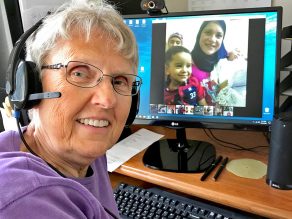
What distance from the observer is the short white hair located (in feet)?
2.12

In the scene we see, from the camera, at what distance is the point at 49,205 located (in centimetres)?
47

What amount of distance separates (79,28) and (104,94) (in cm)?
14

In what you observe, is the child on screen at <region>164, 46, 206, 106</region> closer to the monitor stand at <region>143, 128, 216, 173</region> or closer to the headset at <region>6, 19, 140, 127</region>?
the monitor stand at <region>143, 128, 216, 173</region>

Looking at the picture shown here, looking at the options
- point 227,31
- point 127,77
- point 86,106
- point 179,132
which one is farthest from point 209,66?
point 86,106

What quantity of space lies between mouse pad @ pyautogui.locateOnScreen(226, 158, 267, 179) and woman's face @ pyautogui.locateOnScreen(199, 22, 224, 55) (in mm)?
343

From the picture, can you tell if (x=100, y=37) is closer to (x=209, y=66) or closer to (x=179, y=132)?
(x=209, y=66)

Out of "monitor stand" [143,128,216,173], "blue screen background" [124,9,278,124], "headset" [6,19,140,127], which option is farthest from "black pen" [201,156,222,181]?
"headset" [6,19,140,127]

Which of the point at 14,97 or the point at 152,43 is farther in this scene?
the point at 152,43

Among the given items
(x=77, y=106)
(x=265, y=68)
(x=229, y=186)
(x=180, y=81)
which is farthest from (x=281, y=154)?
(x=77, y=106)

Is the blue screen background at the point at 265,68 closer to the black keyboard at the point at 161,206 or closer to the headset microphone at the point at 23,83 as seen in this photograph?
the black keyboard at the point at 161,206

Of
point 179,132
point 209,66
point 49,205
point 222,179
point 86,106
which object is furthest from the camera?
point 179,132

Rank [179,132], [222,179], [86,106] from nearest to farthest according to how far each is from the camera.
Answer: [86,106], [222,179], [179,132]

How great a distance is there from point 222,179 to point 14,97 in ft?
1.90

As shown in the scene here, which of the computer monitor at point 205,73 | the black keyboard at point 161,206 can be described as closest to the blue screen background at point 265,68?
the computer monitor at point 205,73
